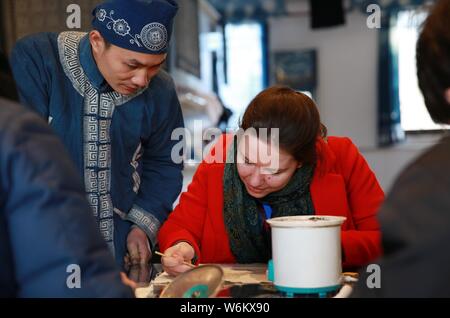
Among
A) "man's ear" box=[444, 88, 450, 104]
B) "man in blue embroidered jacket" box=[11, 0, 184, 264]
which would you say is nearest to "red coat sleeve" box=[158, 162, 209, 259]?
"man in blue embroidered jacket" box=[11, 0, 184, 264]

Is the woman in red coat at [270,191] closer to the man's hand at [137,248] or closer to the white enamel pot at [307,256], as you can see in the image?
the man's hand at [137,248]

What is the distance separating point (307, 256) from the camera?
1373 millimetres

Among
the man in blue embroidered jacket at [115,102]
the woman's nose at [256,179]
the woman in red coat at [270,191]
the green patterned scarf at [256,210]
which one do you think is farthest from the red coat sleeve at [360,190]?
the man in blue embroidered jacket at [115,102]

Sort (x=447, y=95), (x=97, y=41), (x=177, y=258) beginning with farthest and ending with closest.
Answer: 1. (x=97, y=41)
2. (x=177, y=258)
3. (x=447, y=95)

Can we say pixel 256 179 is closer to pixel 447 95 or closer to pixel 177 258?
pixel 177 258

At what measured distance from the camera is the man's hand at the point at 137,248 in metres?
1.97

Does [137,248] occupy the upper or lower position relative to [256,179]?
lower

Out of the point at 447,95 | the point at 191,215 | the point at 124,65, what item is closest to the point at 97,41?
the point at 124,65

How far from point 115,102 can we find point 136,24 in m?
0.27

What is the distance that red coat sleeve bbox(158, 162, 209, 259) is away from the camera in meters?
1.92

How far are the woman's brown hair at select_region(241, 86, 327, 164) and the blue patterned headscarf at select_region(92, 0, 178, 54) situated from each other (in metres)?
0.35

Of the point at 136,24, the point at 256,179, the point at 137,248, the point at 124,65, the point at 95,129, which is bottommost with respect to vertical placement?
the point at 137,248

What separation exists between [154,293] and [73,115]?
76cm
